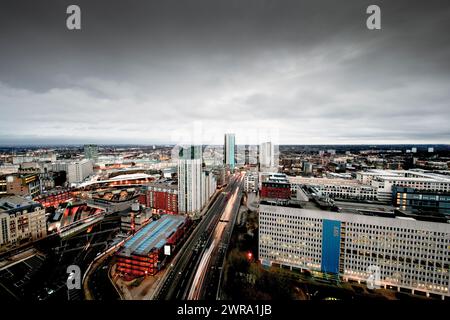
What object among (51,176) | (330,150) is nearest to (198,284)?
(51,176)

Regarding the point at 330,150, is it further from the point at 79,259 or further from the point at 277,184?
the point at 79,259

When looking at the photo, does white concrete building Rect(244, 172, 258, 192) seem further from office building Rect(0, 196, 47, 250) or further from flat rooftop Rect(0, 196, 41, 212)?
flat rooftop Rect(0, 196, 41, 212)

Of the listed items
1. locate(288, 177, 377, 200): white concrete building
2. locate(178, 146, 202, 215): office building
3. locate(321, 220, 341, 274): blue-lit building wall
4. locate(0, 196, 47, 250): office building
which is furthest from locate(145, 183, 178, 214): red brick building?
locate(321, 220, 341, 274): blue-lit building wall

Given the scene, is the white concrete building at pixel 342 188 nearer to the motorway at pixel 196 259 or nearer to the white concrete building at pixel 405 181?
the white concrete building at pixel 405 181

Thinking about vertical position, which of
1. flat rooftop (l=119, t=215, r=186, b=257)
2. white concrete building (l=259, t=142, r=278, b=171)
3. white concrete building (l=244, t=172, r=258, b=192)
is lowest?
flat rooftop (l=119, t=215, r=186, b=257)

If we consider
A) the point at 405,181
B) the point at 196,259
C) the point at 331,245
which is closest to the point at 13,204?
the point at 196,259
